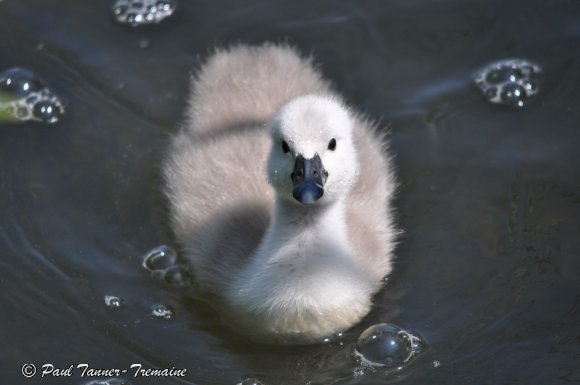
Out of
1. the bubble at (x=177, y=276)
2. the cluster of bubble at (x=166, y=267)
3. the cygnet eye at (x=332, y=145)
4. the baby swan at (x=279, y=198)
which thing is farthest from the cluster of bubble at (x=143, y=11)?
the cygnet eye at (x=332, y=145)

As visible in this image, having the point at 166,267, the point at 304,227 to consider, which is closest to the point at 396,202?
the point at 304,227

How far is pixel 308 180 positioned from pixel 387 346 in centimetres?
82

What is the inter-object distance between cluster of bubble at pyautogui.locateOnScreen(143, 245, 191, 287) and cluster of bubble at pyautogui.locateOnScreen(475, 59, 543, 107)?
6.12 ft

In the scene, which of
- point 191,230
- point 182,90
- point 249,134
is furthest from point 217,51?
point 191,230

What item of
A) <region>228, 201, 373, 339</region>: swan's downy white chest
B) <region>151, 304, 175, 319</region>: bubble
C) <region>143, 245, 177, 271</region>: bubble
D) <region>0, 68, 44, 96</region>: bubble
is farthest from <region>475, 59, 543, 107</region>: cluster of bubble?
<region>0, 68, 44, 96</region>: bubble

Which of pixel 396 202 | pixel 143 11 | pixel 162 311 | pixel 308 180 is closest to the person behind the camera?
pixel 308 180

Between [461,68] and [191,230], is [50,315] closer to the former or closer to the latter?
[191,230]

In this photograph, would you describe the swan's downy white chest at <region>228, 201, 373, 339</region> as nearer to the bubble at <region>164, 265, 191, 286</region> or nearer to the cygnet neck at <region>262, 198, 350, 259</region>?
the cygnet neck at <region>262, 198, 350, 259</region>

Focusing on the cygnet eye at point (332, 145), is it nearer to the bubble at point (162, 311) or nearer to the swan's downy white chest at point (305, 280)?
the swan's downy white chest at point (305, 280)

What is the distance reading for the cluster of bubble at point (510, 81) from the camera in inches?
227

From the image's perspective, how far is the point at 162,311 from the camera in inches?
191

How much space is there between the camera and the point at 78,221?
5.27 meters

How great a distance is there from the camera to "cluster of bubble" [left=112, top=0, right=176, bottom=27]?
6.25m

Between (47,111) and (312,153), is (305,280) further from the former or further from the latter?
(47,111)
